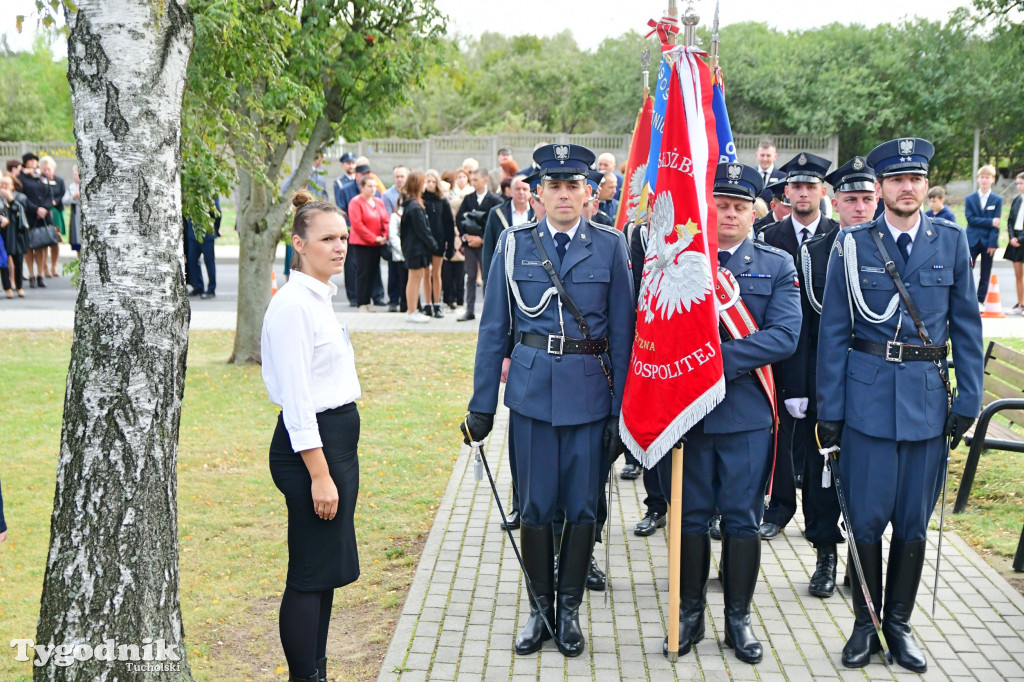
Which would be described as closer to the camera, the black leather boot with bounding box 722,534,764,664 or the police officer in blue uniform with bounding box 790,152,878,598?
the black leather boot with bounding box 722,534,764,664

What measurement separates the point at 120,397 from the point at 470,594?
233 cm

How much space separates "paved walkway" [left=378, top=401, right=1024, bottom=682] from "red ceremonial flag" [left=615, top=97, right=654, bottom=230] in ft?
6.40

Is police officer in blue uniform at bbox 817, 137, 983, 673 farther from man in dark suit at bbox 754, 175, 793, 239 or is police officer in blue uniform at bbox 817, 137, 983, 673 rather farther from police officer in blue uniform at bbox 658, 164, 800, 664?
man in dark suit at bbox 754, 175, 793, 239

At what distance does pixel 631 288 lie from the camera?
491 centimetres

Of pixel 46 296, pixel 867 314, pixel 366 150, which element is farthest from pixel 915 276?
pixel 366 150

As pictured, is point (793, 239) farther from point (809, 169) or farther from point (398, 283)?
point (398, 283)

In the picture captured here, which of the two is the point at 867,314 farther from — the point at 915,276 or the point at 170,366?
the point at 170,366

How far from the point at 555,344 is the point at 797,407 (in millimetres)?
1575

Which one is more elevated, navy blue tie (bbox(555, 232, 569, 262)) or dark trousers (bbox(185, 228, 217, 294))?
navy blue tie (bbox(555, 232, 569, 262))

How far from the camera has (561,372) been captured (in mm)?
4730

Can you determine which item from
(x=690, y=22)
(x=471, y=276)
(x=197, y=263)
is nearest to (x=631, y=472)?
(x=690, y=22)

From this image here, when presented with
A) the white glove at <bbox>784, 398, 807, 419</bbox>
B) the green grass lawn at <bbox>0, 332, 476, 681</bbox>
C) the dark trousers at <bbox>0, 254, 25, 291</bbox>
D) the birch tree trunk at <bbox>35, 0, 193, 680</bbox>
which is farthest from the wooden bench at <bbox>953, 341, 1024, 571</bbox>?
the dark trousers at <bbox>0, 254, 25, 291</bbox>

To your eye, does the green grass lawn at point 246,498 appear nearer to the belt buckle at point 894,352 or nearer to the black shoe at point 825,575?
the black shoe at point 825,575

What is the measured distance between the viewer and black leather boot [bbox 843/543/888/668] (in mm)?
4637
